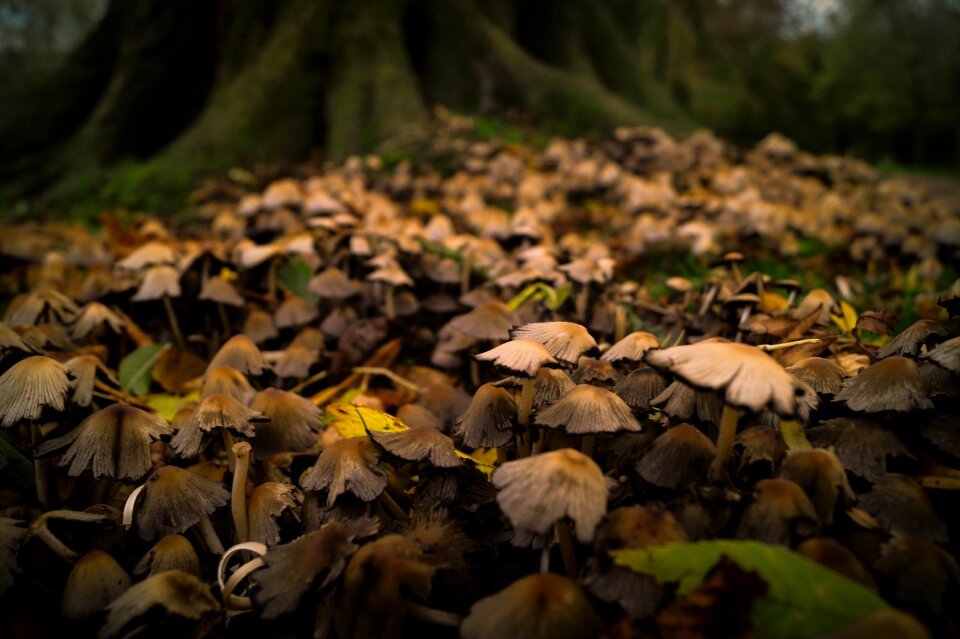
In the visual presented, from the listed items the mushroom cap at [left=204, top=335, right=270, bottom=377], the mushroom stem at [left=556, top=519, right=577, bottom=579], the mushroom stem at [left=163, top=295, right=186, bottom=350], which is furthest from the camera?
the mushroom stem at [left=163, top=295, right=186, bottom=350]

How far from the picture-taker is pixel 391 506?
138cm

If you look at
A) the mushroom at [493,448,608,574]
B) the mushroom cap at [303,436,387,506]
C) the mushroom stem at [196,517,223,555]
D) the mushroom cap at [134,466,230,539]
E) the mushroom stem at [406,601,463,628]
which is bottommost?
the mushroom stem at [196,517,223,555]

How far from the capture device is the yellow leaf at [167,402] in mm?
1950

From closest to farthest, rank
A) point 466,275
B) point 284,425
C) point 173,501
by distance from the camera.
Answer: point 173,501 → point 284,425 → point 466,275

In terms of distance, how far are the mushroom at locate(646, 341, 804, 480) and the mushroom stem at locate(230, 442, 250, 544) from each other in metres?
0.93

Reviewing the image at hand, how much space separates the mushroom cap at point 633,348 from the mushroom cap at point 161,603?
38.9 inches

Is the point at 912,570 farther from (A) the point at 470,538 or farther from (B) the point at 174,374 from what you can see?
(B) the point at 174,374

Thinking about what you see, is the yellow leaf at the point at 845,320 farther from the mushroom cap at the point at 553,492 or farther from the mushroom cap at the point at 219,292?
the mushroom cap at the point at 219,292

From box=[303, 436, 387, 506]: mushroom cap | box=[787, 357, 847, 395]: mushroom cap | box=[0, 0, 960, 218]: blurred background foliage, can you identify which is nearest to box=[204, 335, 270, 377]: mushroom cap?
box=[303, 436, 387, 506]: mushroom cap

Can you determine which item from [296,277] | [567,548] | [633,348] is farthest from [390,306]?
[567,548]

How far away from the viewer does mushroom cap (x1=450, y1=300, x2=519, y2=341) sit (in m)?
1.86

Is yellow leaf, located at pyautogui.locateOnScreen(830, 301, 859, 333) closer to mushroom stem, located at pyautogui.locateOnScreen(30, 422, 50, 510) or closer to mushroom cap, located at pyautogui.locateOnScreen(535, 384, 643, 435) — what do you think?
mushroom cap, located at pyautogui.locateOnScreen(535, 384, 643, 435)

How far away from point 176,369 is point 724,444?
184 cm

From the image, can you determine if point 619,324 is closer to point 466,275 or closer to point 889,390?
point 466,275
